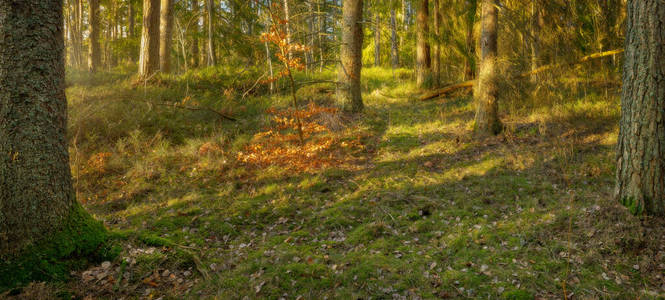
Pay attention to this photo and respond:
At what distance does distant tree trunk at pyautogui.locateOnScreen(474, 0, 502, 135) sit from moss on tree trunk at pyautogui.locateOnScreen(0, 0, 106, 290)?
8.05 meters

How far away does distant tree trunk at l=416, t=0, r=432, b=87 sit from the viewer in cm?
1491

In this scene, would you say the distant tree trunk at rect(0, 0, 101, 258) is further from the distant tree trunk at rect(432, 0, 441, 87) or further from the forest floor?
the distant tree trunk at rect(432, 0, 441, 87)

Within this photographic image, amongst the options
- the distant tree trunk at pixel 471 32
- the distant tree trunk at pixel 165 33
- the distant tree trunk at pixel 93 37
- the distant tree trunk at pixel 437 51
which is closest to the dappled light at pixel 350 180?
the distant tree trunk at pixel 471 32

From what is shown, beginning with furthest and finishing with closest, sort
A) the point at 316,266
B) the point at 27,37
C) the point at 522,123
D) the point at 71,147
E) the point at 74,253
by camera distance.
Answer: the point at 522,123 < the point at 71,147 < the point at 316,266 < the point at 74,253 < the point at 27,37

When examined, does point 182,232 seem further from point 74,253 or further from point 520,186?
point 520,186

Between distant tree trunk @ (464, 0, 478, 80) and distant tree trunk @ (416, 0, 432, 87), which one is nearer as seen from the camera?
distant tree trunk @ (464, 0, 478, 80)

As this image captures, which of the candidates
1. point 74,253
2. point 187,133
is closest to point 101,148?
point 187,133

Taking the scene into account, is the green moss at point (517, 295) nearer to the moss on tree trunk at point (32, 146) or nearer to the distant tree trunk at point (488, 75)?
the moss on tree trunk at point (32, 146)

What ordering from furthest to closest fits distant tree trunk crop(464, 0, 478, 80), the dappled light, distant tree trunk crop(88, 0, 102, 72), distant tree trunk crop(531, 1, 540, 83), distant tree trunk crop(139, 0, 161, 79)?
distant tree trunk crop(88, 0, 102, 72) → distant tree trunk crop(464, 0, 478, 80) → distant tree trunk crop(139, 0, 161, 79) → distant tree trunk crop(531, 1, 540, 83) → the dappled light

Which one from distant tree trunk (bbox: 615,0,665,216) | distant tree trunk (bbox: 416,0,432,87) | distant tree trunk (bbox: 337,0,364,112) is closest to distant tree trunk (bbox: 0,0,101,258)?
distant tree trunk (bbox: 615,0,665,216)

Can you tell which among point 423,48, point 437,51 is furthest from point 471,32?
point 423,48

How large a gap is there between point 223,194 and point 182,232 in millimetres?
1676

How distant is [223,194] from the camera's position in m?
7.00

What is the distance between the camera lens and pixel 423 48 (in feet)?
51.7
